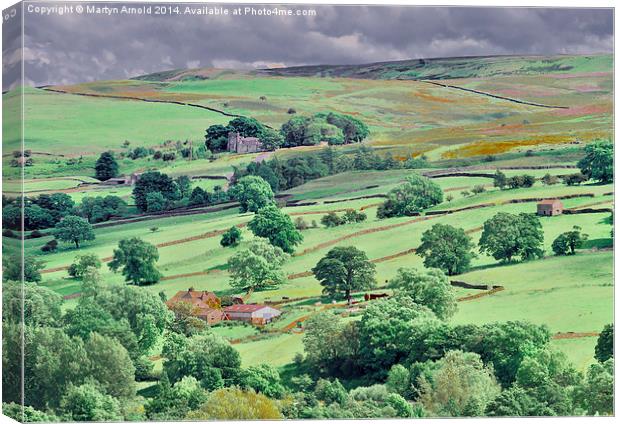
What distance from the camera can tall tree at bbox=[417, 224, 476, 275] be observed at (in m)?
34.2

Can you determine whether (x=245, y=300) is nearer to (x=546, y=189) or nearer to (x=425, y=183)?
(x=425, y=183)

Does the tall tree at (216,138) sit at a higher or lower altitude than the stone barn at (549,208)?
higher

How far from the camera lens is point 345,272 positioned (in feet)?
111

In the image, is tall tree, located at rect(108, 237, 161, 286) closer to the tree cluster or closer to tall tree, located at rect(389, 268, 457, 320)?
the tree cluster

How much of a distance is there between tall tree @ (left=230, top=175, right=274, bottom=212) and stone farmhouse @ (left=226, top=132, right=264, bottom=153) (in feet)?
2.01

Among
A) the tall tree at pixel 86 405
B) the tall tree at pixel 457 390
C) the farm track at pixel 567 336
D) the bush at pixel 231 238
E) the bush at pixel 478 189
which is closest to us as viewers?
the tall tree at pixel 86 405

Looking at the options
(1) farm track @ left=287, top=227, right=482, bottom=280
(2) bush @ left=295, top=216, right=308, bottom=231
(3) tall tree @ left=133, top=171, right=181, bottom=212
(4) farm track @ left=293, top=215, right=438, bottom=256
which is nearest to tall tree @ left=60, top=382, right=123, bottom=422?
(3) tall tree @ left=133, top=171, right=181, bottom=212

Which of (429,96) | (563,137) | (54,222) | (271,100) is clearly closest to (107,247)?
(54,222)

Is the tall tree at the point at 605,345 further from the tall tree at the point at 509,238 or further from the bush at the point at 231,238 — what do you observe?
the bush at the point at 231,238

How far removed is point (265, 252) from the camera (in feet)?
112

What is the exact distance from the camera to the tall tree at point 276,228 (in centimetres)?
3431

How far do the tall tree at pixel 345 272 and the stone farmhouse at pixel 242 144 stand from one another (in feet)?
8.51

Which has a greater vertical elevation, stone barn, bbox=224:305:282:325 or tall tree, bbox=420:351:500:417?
stone barn, bbox=224:305:282:325

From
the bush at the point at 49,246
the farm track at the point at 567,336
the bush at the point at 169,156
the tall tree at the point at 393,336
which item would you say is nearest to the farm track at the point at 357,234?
the tall tree at the point at 393,336
